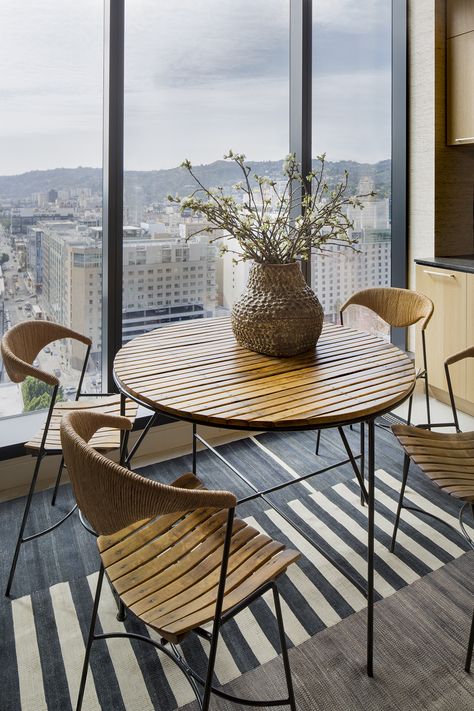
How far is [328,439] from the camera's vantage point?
9.98 ft

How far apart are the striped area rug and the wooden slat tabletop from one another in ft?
2.39

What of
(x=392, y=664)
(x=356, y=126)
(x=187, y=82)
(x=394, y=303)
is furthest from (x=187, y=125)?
(x=392, y=664)

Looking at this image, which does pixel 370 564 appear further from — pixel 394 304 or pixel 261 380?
pixel 394 304

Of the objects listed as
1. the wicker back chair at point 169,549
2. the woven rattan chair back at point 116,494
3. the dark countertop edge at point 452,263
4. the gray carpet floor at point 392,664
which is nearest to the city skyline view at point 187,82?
the dark countertop edge at point 452,263

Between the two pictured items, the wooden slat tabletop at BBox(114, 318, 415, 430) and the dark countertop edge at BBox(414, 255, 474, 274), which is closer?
the wooden slat tabletop at BBox(114, 318, 415, 430)

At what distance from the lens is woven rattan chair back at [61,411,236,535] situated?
1.03 meters

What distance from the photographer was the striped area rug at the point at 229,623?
149 centimetres

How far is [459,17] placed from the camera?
10.9 feet

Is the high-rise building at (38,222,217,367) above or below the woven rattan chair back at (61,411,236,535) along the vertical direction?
above

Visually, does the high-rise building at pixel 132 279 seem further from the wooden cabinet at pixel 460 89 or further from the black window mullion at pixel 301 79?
the wooden cabinet at pixel 460 89

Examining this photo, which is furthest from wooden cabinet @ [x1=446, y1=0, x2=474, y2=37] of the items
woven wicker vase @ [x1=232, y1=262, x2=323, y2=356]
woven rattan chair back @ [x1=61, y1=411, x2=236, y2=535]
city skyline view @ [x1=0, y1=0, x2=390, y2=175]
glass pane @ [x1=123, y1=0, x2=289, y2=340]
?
woven rattan chair back @ [x1=61, y1=411, x2=236, y2=535]

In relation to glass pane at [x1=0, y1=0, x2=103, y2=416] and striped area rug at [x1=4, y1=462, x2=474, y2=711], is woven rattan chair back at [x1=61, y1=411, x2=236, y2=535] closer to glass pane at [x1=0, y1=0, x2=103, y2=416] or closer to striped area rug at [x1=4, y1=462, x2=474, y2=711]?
striped area rug at [x1=4, y1=462, x2=474, y2=711]

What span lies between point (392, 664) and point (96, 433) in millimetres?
1252

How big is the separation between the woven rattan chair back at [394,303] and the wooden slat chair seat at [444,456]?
0.84 metres
